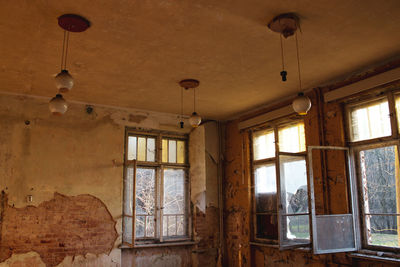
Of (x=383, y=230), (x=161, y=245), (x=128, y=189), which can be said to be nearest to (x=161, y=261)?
(x=161, y=245)

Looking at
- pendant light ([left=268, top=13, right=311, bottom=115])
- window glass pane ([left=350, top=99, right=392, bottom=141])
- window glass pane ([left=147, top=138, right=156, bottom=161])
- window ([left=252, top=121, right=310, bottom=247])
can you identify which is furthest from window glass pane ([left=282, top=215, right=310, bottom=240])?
window glass pane ([left=147, top=138, right=156, bottom=161])

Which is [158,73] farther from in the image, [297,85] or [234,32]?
[297,85]

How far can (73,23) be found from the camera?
Result: 343 centimetres

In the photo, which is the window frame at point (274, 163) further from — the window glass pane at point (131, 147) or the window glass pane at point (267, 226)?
the window glass pane at point (131, 147)

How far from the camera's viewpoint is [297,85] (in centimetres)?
539

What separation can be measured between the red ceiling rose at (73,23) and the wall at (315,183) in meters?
3.50

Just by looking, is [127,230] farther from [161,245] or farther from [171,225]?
[171,225]

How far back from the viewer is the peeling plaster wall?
5.44 meters

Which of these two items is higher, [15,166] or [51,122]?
[51,122]

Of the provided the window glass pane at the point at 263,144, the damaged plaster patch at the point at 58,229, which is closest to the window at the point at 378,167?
the window glass pane at the point at 263,144

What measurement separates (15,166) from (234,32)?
402 centimetres

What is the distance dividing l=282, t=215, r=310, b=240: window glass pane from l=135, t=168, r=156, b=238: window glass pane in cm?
250

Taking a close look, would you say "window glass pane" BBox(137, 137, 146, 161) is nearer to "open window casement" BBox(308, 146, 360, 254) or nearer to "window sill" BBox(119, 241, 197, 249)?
"window sill" BBox(119, 241, 197, 249)

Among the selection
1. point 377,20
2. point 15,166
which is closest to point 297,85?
point 377,20
